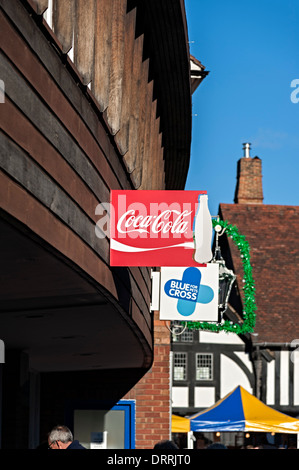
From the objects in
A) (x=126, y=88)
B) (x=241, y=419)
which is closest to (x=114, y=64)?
(x=126, y=88)

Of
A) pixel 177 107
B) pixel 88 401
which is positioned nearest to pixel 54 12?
pixel 177 107

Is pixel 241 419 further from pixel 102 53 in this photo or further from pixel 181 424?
pixel 102 53

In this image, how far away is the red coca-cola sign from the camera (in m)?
5.91

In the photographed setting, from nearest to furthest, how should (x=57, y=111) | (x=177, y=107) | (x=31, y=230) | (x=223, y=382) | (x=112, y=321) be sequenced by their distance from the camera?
(x=31, y=230)
(x=57, y=111)
(x=112, y=321)
(x=177, y=107)
(x=223, y=382)

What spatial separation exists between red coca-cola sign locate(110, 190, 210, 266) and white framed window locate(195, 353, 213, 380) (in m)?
23.4

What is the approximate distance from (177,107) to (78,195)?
5363 mm

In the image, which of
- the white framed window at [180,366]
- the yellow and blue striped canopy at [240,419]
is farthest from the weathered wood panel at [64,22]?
the white framed window at [180,366]

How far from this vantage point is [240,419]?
55.0 feet

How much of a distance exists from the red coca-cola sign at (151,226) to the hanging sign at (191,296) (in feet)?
14.0

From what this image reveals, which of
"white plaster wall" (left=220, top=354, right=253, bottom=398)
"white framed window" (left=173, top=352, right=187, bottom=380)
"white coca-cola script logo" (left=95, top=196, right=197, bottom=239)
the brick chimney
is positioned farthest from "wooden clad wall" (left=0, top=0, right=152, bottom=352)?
the brick chimney

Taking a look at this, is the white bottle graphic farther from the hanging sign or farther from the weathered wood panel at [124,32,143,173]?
the hanging sign

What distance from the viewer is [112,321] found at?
288 inches

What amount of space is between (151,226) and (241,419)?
11474mm
